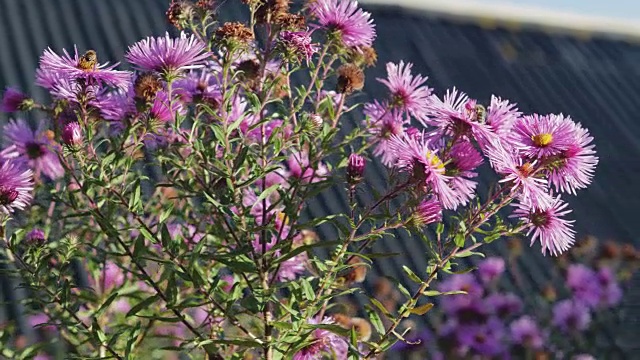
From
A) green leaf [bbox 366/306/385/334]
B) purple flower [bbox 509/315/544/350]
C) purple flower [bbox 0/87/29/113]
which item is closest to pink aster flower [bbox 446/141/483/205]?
green leaf [bbox 366/306/385/334]

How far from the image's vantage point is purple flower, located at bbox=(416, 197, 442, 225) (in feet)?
5.53

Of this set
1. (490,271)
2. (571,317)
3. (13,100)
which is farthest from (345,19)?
(571,317)

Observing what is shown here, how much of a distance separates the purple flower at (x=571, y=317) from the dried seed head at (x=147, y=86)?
1.37 metres

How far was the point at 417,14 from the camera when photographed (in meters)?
7.71

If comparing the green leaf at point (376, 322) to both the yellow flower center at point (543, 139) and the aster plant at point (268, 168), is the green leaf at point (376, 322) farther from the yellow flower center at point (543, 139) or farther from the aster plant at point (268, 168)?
the yellow flower center at point (543, 139)

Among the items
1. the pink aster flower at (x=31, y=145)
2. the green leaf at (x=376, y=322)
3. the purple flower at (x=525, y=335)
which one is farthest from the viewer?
the purple flower at (x=525, y=335)

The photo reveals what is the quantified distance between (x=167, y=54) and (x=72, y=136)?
19 centimetres

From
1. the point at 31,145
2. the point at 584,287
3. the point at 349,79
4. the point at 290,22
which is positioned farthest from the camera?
the point at 584,287

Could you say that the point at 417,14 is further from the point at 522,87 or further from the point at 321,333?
the point at 321,333

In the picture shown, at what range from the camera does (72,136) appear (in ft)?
5.68

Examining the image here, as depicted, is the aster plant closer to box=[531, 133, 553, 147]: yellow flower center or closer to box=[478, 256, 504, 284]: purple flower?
box=[531, 133, 553, 147]: yellow flower center

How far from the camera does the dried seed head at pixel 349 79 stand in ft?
6.47

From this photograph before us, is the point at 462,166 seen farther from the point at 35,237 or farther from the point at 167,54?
the point at 35,237

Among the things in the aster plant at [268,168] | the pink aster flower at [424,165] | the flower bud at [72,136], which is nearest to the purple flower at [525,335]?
the aster plant at [268,168]
